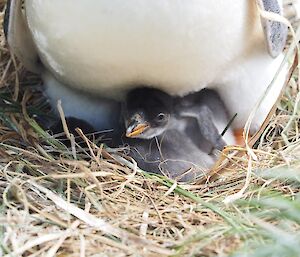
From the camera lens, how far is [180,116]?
196 centimetres

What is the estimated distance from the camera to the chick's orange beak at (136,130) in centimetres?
183

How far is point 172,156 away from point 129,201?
0.27 metres

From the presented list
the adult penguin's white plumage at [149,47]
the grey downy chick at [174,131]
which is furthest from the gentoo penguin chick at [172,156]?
the adult penguin's white plumage at [149,47]

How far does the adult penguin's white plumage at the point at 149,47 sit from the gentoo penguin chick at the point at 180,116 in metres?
0.03

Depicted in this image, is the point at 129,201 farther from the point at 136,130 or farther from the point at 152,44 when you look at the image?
the point at 152,44

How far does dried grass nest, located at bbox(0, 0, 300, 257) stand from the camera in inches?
53.6

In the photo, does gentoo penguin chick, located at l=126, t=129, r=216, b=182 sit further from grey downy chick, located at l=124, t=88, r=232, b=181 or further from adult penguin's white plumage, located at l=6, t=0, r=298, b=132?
adult penguin's white plumage, located at l=6, t=0, r=298, b=132

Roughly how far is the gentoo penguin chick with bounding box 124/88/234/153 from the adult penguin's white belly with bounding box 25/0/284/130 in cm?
3

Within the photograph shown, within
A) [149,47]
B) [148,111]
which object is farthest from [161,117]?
[149,47]

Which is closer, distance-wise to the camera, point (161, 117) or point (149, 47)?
point (149, 47)

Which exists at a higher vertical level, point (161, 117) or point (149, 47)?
point (149, 47)

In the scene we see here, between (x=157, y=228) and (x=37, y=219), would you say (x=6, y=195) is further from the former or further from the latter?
(x=157, y=228)

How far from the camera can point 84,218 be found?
1.51 m

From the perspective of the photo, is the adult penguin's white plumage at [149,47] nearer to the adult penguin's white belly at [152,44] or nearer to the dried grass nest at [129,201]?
the adult penguin's white belly at [152,44]
